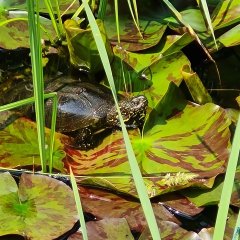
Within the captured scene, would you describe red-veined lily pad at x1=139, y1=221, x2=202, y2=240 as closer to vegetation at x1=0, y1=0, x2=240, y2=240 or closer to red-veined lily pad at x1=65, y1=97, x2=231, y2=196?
vegetation at x1=0, y1=0, x2=240, y2=240

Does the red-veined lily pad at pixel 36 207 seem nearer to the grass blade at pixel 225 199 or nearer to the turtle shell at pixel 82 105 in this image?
the turtle shell at pixel 82 105

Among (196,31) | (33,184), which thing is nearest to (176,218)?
(33,184)

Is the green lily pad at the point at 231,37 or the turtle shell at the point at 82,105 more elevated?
the green lily pad at the point at 231,37

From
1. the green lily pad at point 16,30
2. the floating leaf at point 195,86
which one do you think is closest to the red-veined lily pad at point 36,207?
the floating leaf at point 195,86

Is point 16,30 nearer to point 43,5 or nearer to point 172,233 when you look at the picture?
point 43,5

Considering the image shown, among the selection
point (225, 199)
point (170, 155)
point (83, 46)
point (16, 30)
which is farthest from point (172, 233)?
point (16, 30)

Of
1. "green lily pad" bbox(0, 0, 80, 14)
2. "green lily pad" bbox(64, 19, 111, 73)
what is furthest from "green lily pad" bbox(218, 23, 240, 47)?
"green lily pad" bbox(0, 0, 80, 14)
